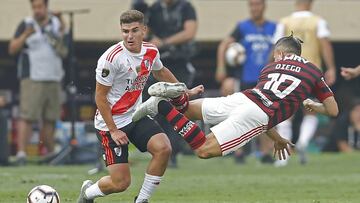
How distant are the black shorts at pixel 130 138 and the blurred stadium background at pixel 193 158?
1.09m

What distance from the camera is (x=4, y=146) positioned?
57.4 feet

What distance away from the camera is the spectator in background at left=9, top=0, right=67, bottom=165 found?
59.3ft

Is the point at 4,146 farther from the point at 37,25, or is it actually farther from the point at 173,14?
the point at 173,14

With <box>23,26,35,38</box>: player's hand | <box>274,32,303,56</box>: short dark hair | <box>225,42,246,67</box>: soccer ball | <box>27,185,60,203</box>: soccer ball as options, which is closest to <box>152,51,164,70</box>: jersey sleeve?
<box>274,32,303,56</box>: short dark hair

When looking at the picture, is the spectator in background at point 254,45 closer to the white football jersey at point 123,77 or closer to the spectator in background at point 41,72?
the spectator in background at point 41,72

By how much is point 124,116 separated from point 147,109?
0.33 m

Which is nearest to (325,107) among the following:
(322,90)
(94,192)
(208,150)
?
(322,90)

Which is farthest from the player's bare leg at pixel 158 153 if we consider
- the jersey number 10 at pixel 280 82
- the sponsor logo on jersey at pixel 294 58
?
the sponsor logo on jersey at pixel 294 58

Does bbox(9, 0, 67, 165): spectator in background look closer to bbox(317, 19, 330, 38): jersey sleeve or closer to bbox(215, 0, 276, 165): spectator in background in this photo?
bbox(215, 0, 276, 165): spectator in background

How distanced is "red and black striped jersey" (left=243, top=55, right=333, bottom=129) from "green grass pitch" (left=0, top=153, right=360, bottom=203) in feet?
3.47

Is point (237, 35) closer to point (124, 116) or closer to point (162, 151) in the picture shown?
point (124, 116)

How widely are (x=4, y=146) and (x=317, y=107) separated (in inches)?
288

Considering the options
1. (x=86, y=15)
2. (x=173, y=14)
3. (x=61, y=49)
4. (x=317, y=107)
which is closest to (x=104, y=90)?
(x=317, y=107)

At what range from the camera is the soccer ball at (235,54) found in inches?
731
